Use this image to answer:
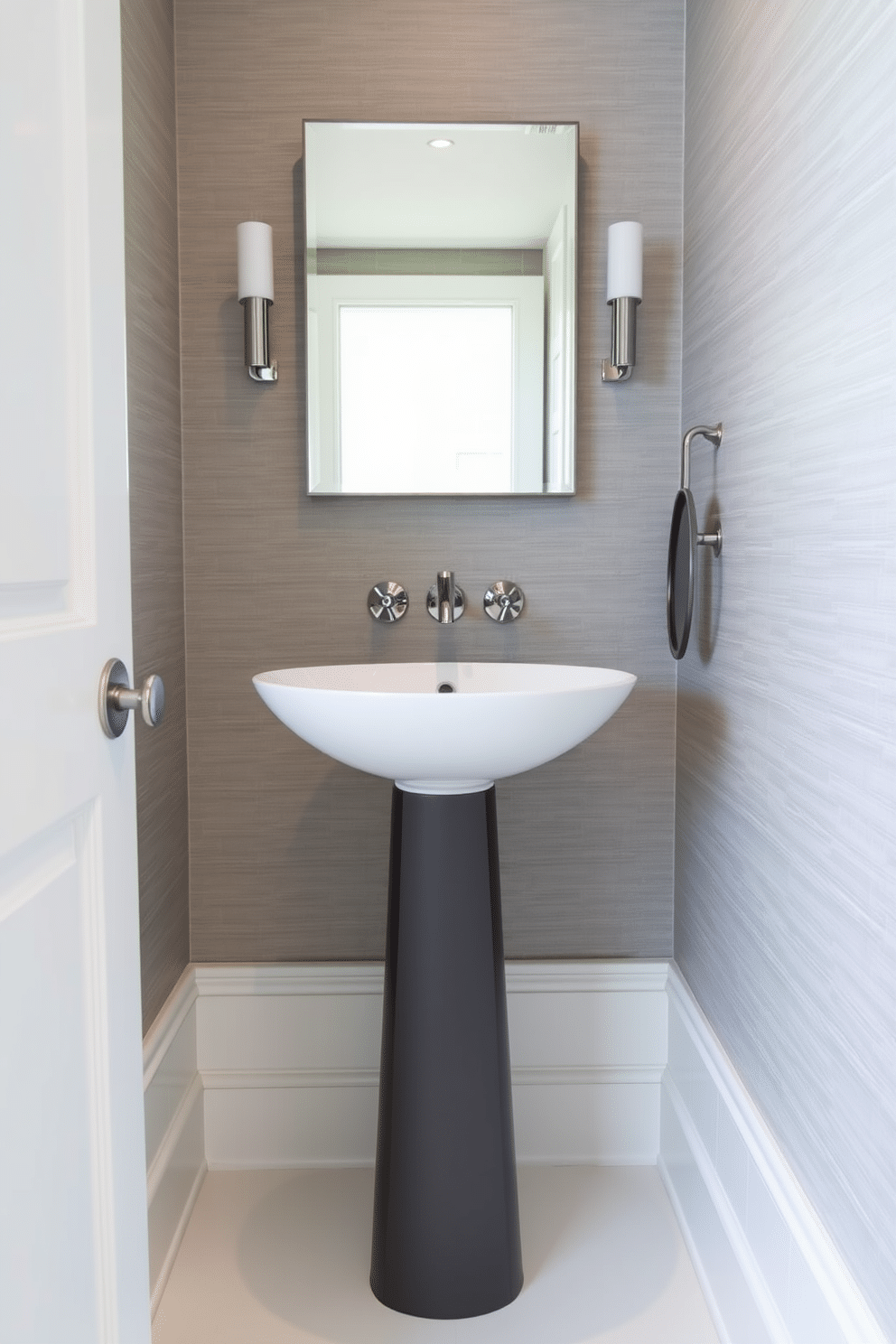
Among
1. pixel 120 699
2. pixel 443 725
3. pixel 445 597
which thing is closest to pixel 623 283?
pixel 445 597

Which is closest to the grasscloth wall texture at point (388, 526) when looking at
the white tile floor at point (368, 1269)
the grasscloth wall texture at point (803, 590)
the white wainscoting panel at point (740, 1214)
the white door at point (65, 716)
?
the grasscloth wall texture at point (803, 590)

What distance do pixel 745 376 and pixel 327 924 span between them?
1210mm

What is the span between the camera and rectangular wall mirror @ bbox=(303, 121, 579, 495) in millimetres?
1896

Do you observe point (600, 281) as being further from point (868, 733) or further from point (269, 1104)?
point (269, 1104)

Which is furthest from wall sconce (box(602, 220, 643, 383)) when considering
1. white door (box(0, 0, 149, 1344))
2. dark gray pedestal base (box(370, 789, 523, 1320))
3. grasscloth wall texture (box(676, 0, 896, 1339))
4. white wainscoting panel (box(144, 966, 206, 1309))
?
white wainscoting panel (box(144, 966, 206, 1309))

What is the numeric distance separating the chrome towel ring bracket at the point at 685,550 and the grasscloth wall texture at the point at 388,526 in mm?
181

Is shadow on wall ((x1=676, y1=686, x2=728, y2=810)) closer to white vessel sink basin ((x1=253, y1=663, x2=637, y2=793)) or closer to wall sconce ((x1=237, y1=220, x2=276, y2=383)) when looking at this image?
white vessel sink basin ((x1=253, y1=663, x2=637, y2=793))

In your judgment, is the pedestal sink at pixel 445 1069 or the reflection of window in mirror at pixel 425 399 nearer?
the pedestal sink at pixel 445 1069

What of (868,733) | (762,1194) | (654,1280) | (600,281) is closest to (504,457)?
(600,281)

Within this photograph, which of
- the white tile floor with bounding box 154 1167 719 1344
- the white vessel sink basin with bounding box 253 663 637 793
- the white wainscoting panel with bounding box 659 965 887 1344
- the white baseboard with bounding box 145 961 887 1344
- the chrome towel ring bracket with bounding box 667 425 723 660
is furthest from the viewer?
the white baseboard with bounding box 145 961 887 1344

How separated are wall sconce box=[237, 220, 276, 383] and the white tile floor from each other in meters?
1.47

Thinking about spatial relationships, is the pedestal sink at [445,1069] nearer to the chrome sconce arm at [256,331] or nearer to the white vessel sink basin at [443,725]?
the white vessel sink basin at [443,725]

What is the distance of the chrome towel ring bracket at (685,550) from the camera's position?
1692 millimetres

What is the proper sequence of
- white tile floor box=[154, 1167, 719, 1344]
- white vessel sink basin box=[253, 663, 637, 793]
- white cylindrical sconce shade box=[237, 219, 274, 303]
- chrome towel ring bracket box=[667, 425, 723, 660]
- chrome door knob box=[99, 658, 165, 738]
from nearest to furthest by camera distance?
chrome door knob box=[99, 658, 165, 738] → white vessel sink basin box=[253, 663, 637, 793] → white tile floor box=[154, 1167, 719, 1344] → chrome towel ring bracket box=[667, 425, 723, 660] → white cylindrical sconce shade box=[237, 219, 274, 303]
